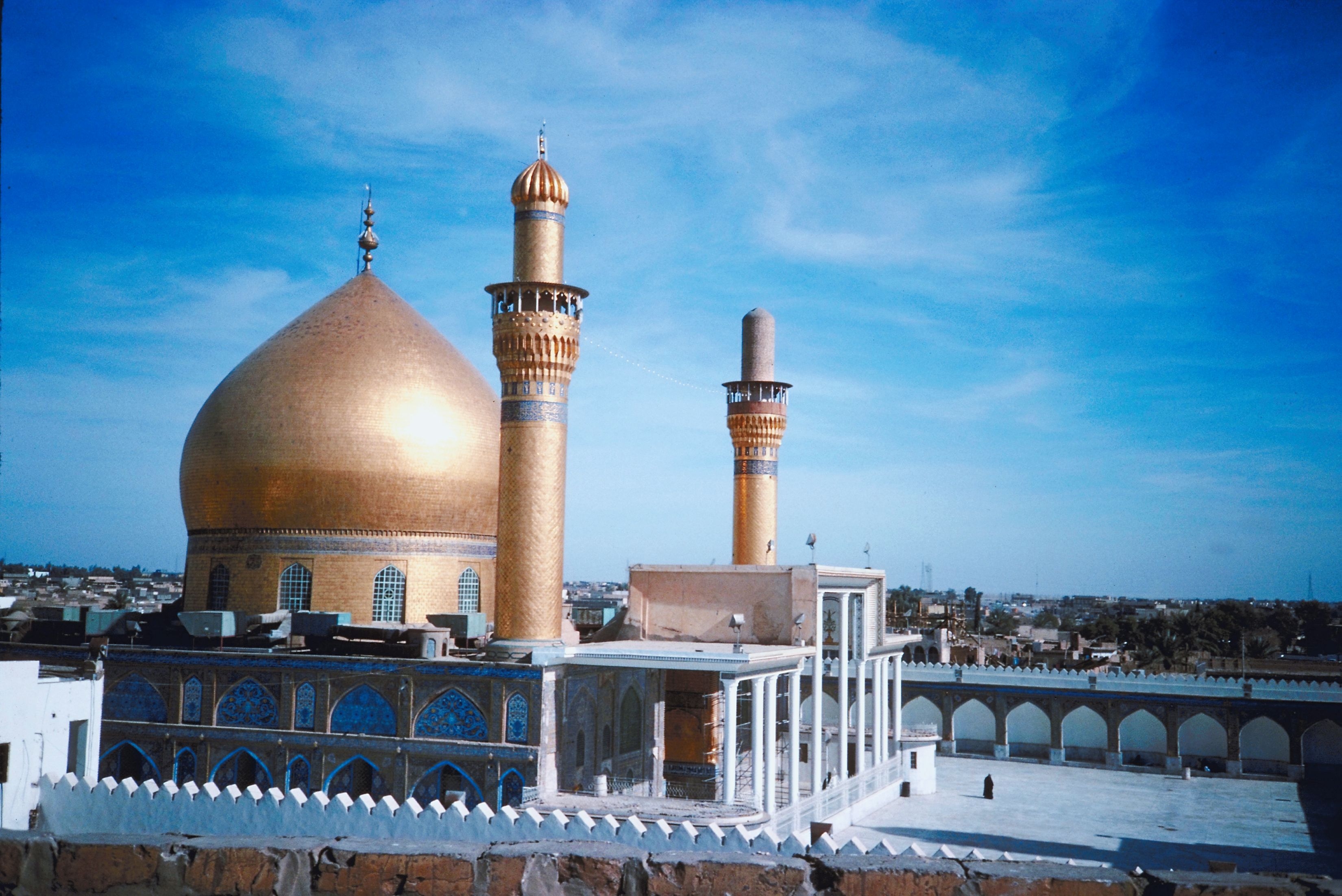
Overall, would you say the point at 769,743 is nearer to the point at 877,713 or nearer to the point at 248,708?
the point at 877,713

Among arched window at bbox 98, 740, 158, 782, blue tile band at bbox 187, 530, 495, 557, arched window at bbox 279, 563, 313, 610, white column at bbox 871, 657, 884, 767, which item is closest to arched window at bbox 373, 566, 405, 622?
blue tile band at bbox 187, 530, 495, 557

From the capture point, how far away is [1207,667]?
48.5 metres

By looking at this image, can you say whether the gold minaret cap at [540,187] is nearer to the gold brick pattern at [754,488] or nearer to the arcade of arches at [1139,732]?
the gold brick pattern at [754,488]

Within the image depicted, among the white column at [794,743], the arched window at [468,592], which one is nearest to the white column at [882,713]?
the white column at [794,743]

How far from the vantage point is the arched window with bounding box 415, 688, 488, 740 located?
63.0ft

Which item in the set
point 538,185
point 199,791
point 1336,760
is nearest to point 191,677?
point 199,791

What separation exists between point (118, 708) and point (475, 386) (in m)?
9.70

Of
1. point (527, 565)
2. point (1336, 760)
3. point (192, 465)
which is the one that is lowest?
point (1336, 760)

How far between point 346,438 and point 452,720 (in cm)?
755

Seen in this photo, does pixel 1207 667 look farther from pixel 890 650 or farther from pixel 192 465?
pixel 192 465

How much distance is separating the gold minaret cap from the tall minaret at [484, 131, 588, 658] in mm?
17

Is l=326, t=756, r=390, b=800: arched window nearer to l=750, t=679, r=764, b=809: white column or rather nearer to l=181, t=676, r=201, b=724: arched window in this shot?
l=181, t=676, r=201, b=724: arched window

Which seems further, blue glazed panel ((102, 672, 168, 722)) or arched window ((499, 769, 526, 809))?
blue glazed panel ((102, 672, 168, 722))

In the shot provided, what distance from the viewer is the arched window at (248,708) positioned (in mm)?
20750
